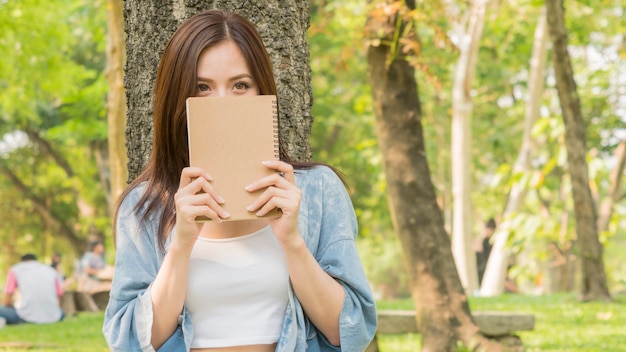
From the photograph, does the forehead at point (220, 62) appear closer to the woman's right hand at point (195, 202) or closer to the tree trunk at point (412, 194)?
the woman's right hand at point (195, 202)

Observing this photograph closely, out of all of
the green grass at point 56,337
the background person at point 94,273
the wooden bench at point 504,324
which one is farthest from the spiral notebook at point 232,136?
the background person at point 94,273

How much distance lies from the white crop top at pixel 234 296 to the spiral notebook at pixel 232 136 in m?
0.27

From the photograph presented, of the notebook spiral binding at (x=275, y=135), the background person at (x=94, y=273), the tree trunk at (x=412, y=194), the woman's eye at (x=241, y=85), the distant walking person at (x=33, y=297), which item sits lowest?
the background person at (x=94, y=273)

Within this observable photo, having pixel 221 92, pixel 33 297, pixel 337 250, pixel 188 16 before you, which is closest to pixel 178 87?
pixel 221 92

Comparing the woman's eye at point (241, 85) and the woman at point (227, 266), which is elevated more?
the woman's eye at point (241, 85)

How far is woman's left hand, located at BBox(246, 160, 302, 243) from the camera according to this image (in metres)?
2.47

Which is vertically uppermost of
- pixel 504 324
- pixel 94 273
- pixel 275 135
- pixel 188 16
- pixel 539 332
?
pixel 188 16

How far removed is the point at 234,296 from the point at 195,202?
38 cm

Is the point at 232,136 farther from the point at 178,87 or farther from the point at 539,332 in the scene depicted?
the point at 539,332

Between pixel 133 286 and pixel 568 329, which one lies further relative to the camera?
pixel 568 329

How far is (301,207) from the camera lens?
9.21 ft

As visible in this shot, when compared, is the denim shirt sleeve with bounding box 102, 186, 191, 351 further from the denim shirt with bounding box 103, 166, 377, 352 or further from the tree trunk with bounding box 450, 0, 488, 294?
the tree trunk with bounding box 450, 0, 488, 294

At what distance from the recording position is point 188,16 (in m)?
3.67

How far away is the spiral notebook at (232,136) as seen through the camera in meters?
2.51
